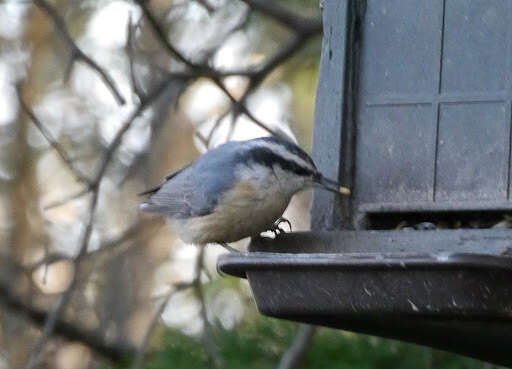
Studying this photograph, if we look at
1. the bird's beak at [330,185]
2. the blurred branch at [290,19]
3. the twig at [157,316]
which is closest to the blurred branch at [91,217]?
the twig at [157,316]

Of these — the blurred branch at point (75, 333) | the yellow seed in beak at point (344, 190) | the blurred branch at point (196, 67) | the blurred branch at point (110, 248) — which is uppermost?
the blurred branch at point (196, 67)

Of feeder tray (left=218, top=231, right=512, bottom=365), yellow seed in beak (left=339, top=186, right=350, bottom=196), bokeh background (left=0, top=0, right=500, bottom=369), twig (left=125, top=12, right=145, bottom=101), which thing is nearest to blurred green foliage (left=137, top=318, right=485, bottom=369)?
bokeh background (left=0, top=0, right=500, bottom=369)

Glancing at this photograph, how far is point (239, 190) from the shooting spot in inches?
175

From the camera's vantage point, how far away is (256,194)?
4379mm

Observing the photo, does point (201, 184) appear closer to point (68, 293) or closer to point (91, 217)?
point (91, 217)

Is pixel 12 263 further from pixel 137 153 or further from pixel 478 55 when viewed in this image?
pixel 478 55

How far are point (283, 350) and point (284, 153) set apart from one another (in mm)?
1219

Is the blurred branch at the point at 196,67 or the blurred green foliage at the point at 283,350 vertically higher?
the blurred branch at the point at 196,67

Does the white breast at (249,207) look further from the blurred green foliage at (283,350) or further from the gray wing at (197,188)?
the blurred green foliage at (283,350)

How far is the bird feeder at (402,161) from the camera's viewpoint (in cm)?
323

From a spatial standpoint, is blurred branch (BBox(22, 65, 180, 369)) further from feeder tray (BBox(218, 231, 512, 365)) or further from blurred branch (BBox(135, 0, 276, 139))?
feeder tray (BBox(218, 231, 512, 365))

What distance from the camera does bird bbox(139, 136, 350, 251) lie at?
14.1ft

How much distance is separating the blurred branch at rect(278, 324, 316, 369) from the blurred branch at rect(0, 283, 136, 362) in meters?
1.44

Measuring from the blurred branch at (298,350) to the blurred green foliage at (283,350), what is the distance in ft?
0.27
